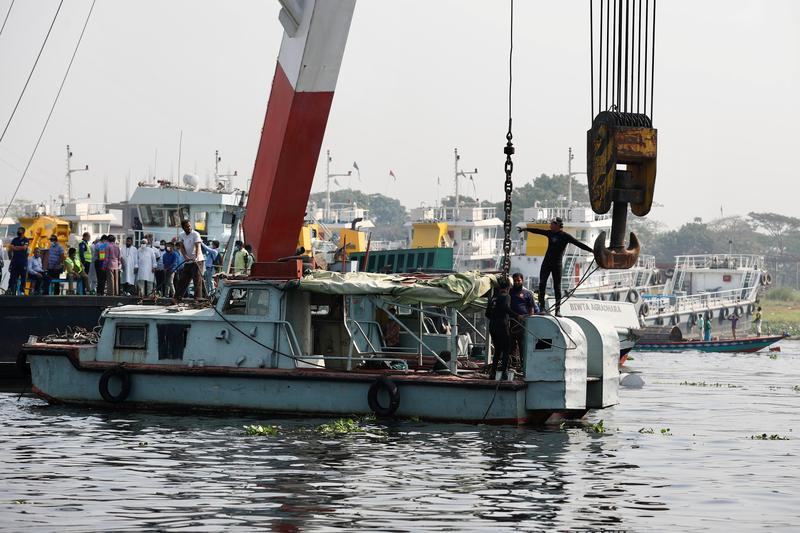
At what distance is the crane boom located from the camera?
20.3m

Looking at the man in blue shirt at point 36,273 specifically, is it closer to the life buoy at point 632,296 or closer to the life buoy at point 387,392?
the life buoy at point 387,392

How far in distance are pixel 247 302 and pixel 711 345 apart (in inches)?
1512

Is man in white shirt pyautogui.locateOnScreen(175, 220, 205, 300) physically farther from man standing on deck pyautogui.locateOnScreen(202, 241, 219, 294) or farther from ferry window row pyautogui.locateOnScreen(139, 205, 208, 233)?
ferry window row pyautogui.locateOnScreen(139, 205, 208, 233)

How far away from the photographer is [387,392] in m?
19.6

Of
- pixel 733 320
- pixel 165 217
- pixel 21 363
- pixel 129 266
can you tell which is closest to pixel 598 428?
pixel 21 363

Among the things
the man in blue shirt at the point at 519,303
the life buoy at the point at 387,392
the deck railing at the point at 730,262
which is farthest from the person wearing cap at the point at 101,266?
the deck railing at the point at 730,262

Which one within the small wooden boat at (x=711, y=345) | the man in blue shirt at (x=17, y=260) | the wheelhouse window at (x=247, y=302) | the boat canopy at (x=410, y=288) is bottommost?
the small wooden boat at (x=711, y=345)

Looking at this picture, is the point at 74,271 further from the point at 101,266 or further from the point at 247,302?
the point at 247,302

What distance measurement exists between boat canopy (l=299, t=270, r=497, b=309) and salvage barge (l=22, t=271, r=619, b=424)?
16mm

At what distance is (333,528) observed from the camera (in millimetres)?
12133

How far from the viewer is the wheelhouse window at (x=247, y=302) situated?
20625 mm

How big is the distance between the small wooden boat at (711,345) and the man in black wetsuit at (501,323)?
36252 millimetres

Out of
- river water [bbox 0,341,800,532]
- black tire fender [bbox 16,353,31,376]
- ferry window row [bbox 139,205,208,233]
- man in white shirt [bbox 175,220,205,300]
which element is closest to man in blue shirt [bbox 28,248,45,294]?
man in white shirt [bbox 175,220,205,300]

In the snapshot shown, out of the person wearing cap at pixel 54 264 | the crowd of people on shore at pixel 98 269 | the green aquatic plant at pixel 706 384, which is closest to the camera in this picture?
the crowd of people on shore at pixel 98 269
